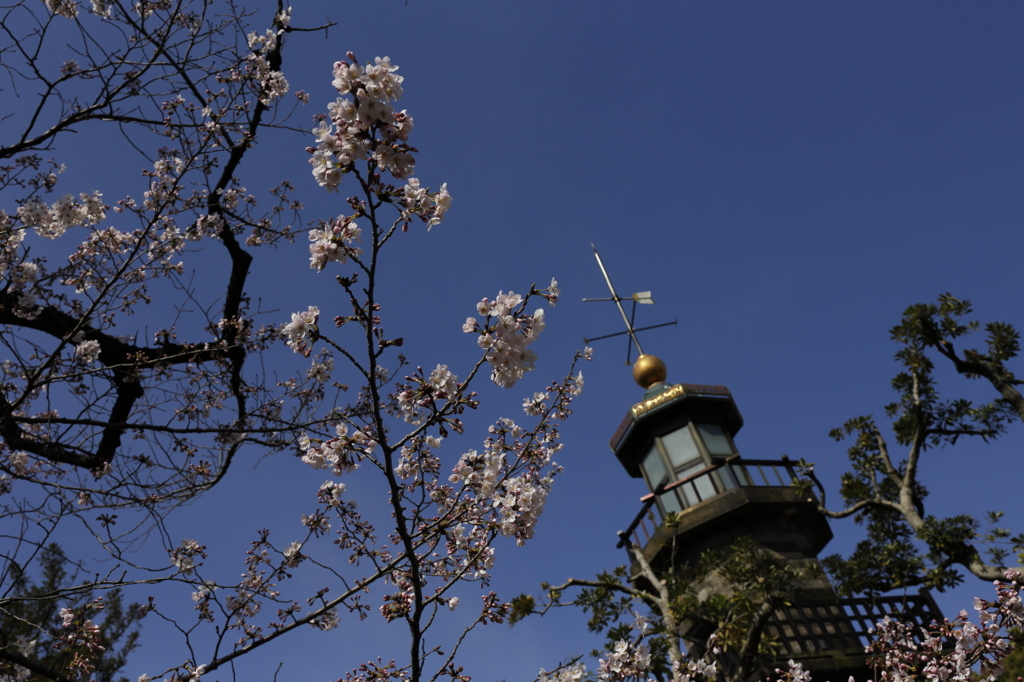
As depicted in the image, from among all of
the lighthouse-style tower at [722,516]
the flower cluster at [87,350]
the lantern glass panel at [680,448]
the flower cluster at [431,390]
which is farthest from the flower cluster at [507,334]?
the lantern glass panel at [680,448]

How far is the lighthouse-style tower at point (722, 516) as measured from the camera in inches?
411

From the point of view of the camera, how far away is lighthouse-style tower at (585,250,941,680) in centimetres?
1044

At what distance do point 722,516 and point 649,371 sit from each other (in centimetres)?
643

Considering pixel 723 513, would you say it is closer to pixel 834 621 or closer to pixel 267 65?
pixel 834 621

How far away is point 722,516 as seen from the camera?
12570mm

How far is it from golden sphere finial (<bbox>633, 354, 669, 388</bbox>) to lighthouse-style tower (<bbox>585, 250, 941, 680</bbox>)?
0.03m

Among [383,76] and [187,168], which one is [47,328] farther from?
[383,76]

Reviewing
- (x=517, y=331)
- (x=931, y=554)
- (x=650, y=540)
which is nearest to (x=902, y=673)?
(x=931, y=554)

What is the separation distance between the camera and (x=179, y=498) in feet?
17.2

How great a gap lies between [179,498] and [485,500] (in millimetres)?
2778

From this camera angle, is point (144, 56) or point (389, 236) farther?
point (144, 56)

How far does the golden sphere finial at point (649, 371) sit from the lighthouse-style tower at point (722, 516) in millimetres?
30

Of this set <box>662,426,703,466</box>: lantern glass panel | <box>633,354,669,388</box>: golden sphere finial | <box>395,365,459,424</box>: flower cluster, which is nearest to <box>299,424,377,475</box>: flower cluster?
<box>395,365,459,424</box>: flower cluster

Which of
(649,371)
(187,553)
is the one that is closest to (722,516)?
(649,371)
